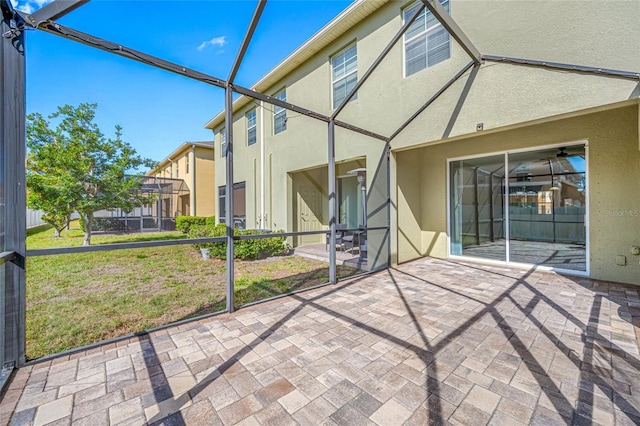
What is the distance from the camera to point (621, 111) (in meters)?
4.46

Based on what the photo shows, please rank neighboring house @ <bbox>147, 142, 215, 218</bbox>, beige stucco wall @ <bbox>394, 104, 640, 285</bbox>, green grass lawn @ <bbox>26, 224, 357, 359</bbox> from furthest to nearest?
neighboring house @ <bbox>147, 142, 215, 218</bbox> → beige stucco wall @ <bbox>394, 104, 640, 285</bbox> → green grass lawn @ <bbox>26, 224, 357, 359</bbox>

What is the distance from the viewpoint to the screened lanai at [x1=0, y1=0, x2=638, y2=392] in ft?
7.55

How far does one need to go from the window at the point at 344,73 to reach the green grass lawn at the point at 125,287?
4.46 meters

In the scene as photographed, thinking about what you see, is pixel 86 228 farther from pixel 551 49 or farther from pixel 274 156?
pixel 551 49

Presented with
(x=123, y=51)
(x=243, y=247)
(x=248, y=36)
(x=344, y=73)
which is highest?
(x=344, y=73)

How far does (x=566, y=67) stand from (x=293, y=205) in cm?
700

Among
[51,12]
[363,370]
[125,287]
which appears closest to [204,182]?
[125,287]

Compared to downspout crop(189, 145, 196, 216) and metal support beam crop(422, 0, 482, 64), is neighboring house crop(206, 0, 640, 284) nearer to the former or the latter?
metal support beam crop(422, 0, 482, 64)

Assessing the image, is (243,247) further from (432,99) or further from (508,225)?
(508,225)

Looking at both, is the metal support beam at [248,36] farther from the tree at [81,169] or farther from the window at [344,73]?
the window at [344,73]

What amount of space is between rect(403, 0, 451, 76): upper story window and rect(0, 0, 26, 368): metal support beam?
5862 millimetres

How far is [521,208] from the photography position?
6.44 metres

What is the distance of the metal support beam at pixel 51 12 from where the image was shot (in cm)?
229

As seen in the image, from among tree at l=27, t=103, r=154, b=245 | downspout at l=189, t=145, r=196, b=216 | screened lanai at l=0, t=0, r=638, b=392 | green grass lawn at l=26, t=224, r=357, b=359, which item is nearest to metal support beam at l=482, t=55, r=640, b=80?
screened lanai at l=0, t=0, r=638, b=392
